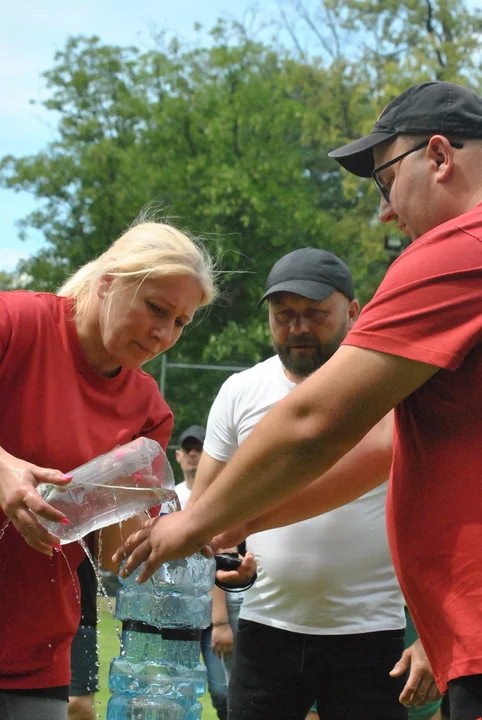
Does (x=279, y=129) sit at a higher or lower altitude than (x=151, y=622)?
higher

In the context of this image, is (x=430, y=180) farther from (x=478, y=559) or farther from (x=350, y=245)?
(x=350, y=245)

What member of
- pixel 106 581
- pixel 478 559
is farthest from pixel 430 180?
pixel 106 581

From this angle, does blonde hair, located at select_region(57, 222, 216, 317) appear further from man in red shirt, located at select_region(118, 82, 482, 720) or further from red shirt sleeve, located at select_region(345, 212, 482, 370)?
red shirt sleeve, located at select_region(345, 212, 482, 370)

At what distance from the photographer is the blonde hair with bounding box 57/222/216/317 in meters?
3.42

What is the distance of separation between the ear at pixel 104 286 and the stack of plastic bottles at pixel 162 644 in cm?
102

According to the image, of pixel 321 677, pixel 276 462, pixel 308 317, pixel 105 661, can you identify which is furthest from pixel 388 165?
pixel 105 661

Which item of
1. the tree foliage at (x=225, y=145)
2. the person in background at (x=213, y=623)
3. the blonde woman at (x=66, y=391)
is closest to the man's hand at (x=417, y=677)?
the blonde woman at (x=66, y=391)

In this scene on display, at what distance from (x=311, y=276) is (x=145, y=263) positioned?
53.7 inches

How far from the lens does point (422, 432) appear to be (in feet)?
7.39

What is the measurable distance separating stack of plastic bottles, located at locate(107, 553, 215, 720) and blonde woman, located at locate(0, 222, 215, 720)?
16.5 inches

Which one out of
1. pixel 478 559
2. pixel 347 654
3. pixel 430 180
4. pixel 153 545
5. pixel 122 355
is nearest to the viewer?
pixel 478 559

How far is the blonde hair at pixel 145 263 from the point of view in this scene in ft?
11.2

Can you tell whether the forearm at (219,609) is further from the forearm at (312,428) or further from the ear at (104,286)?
the forearm at (312,428)

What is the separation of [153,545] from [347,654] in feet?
6.17
